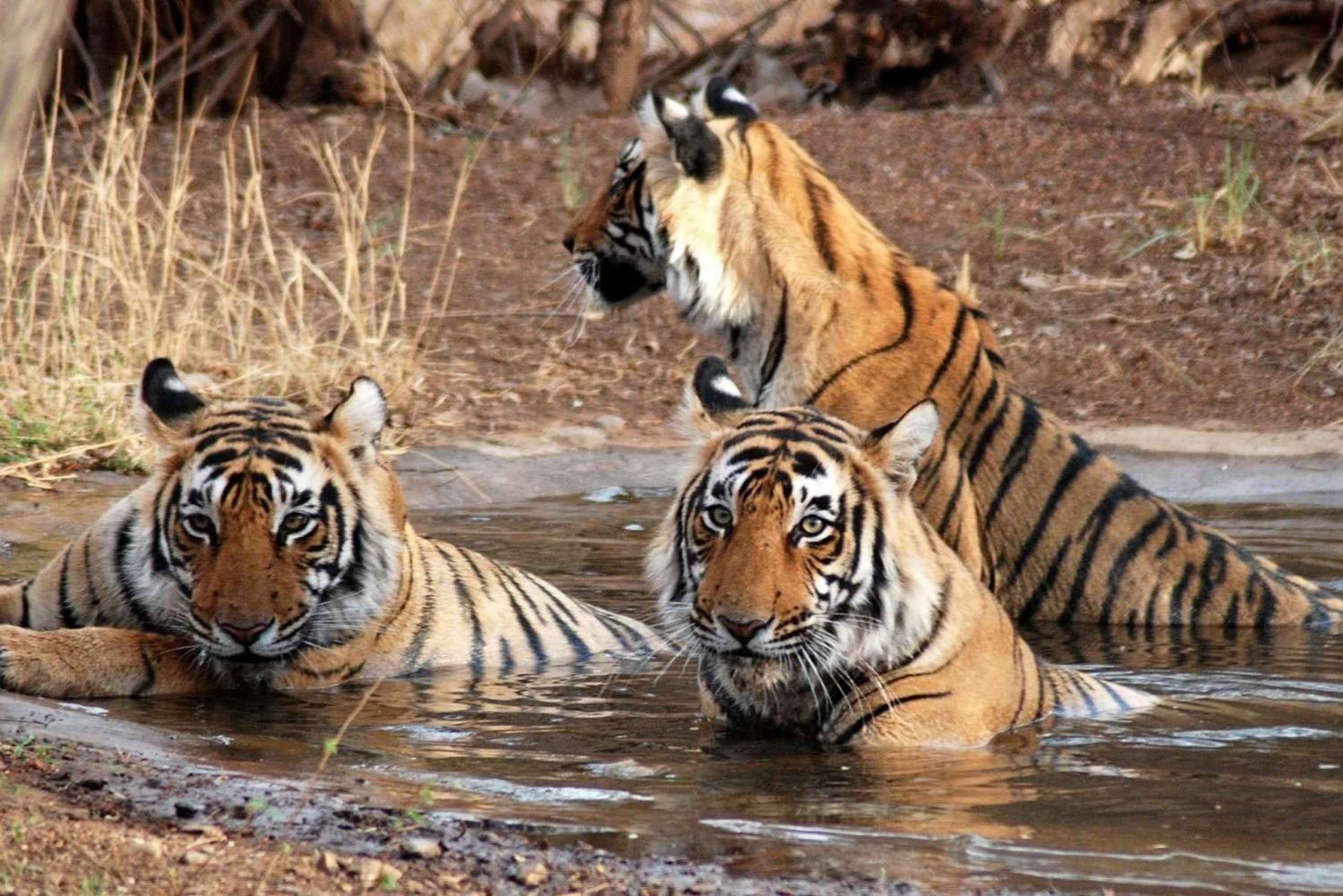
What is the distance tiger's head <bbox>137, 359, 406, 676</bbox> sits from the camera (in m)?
4.70

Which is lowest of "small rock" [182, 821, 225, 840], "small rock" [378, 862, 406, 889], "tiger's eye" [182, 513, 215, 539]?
"small rock" [378, 862, 406, 889]

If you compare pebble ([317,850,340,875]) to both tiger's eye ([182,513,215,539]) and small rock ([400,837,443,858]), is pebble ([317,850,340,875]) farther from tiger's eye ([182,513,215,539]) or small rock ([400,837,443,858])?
tiger's eye ([182,513,215,539])

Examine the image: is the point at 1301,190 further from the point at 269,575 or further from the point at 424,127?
the point at 269,575

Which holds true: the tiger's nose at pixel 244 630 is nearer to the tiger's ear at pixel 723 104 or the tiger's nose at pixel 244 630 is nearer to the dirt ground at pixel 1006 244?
the tiger's ear at pixel 723 104

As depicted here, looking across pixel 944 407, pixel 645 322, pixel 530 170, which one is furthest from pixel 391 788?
pixel 530 170

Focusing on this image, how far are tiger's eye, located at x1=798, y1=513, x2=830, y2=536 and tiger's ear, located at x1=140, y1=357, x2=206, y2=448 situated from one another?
1609 millimetres

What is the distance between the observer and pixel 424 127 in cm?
1266

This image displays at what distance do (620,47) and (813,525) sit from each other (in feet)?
29.7

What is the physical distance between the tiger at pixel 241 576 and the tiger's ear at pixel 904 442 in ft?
4.32

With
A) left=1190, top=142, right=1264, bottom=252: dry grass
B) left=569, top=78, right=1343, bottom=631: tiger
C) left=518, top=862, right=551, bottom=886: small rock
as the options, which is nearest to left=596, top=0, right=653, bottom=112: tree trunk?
left=1190, top=142, right=1264, bottom=252: dry grass

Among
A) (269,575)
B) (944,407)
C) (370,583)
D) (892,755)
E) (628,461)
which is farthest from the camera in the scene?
(628,461)

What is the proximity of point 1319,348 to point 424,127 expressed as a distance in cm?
579

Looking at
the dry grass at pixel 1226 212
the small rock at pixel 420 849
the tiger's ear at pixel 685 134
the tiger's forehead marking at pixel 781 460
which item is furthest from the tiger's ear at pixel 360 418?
the dry grass at pixel 1226 212

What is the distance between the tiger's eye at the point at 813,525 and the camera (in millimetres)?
4312
